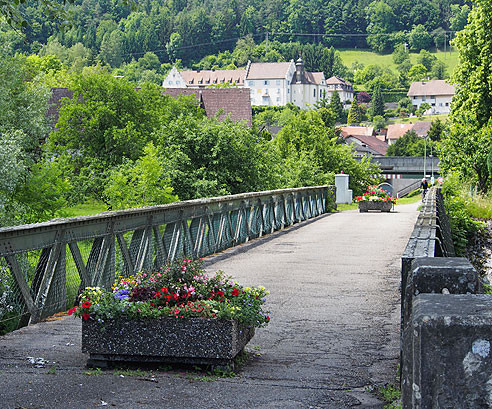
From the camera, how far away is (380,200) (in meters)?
33.5

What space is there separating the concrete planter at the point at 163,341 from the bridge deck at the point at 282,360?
6.1 inches

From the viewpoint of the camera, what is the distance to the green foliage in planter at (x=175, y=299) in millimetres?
5922

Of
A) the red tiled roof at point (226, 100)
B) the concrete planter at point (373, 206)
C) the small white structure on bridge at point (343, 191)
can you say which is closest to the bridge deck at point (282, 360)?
the concrete planter at point (373, 206)

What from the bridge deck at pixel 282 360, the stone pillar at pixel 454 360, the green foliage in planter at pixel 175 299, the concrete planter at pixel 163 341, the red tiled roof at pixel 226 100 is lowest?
the bridge deck at pixel 282 360

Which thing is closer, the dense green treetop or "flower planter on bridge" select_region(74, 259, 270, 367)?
"flower planter on bridge" select_region(74, 259, 270, 367)

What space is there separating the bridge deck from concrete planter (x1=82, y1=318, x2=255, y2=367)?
0.51 feet

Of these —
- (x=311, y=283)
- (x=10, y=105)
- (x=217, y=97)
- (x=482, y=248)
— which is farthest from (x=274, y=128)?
(x=311, y=283)

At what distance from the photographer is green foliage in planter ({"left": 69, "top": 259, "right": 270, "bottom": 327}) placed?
592cm

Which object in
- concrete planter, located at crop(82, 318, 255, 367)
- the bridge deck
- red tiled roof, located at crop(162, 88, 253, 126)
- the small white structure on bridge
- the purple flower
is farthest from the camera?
red tiled roof, located at crop(162, 88, 253, 126)

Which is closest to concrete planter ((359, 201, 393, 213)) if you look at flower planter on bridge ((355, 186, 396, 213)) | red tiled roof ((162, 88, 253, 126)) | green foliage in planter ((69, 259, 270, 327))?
flower planter on bridge ((355, 186, 396, 213))

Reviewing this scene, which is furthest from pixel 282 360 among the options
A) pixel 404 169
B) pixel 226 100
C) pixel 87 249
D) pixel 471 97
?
pixel 404 169

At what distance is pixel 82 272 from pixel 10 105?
32151 mm

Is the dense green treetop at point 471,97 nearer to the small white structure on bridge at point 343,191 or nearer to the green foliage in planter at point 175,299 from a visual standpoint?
the small white structure on bridge at point 343,191

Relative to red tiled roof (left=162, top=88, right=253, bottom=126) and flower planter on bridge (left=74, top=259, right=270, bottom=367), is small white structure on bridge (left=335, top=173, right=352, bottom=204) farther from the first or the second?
flower planter on bridge (left=74, top=259, right=270, bottom=367)
